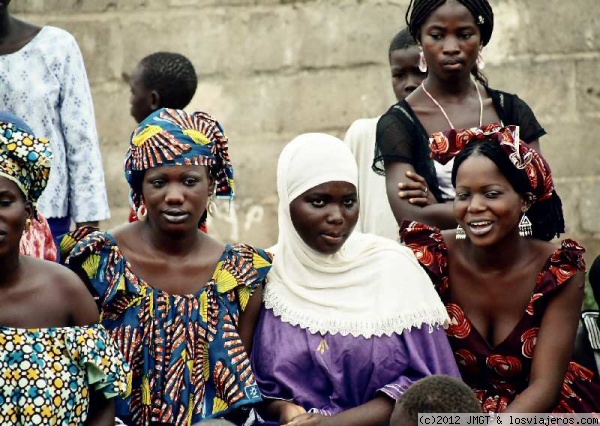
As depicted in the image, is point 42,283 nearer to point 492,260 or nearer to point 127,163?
point 127,163

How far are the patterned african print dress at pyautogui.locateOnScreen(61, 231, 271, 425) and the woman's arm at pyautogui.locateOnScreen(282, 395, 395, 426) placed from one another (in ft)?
0.82

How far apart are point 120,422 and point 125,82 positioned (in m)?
3.89

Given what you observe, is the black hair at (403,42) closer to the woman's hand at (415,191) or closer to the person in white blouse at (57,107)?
the woman's hand at (415,191)

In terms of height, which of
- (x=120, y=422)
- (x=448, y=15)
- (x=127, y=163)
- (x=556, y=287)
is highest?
(x=448, y=15)

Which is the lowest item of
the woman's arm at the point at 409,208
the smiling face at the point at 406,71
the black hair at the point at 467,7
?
the woman's arm at the point at 409,208

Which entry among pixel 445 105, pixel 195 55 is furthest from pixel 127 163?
pixel 195 55

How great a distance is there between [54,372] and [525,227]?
2.04 m

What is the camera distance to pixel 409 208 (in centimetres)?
623

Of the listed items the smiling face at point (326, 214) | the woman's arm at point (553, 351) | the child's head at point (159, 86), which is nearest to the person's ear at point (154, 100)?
the child's head at point (159, 86)

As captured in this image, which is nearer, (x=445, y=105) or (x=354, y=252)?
(x=354, y=252)

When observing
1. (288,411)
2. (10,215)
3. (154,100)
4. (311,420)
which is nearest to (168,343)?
(288,411)

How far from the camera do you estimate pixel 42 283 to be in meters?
5.22

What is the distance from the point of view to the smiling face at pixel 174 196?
5684 millimetres

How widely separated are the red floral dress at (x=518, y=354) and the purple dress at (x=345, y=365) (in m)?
0.15
